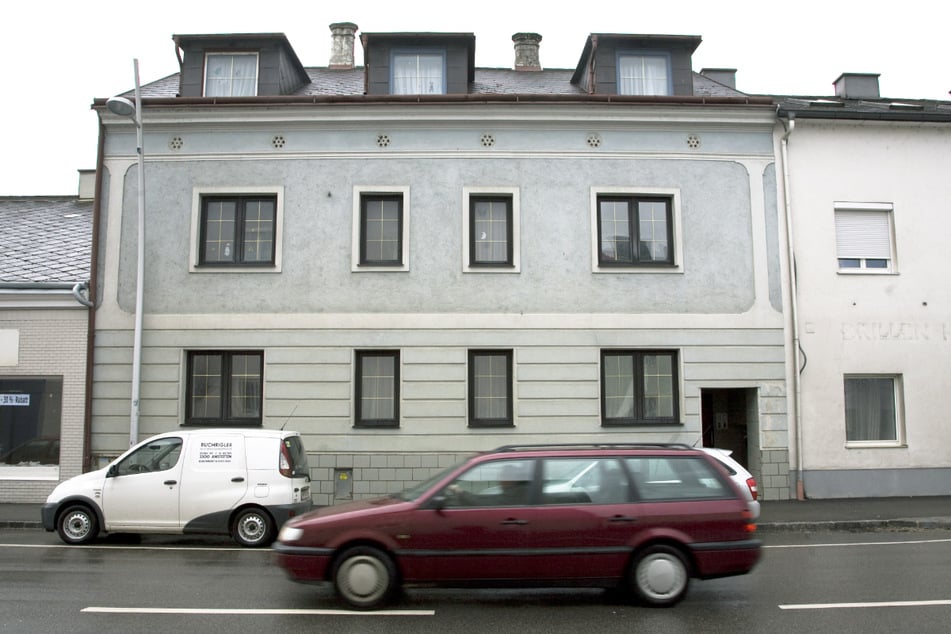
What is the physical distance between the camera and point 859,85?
1964 centimetres

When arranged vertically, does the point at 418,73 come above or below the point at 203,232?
above

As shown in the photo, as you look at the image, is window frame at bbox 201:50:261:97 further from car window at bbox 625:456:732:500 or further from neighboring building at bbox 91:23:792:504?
car window at bbox 625:456:732:500

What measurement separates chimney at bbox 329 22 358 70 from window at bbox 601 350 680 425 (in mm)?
11300

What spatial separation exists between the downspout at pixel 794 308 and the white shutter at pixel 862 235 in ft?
3.61

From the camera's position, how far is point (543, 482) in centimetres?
768

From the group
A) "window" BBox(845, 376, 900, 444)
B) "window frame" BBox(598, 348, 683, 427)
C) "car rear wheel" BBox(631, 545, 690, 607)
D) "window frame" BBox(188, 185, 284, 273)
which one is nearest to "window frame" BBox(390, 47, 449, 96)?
"window frame" BBox(188, 185, 284, 273)

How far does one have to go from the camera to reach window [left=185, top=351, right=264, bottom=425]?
1571 centimetres

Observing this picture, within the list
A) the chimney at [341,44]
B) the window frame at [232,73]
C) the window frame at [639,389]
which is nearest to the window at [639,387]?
the window frame at [639,389]

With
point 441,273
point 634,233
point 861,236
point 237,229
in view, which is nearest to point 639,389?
point 634,233

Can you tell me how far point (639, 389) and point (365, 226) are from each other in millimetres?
6170

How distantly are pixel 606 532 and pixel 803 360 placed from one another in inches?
386

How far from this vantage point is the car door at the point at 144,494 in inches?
456

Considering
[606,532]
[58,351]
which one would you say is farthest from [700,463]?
[58,351]

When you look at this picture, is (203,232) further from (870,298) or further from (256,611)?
(870,298)
